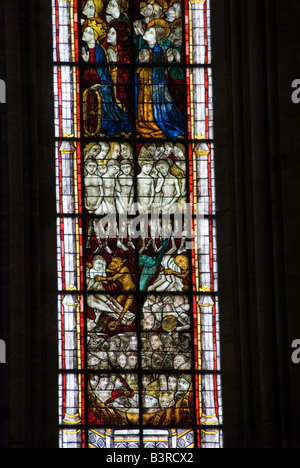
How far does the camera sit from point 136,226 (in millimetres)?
18328

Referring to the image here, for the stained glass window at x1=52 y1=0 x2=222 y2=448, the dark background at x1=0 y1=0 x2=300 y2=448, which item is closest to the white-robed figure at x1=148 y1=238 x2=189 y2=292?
the stained glass window at x1=52 y1=0 x2=222 y2=448

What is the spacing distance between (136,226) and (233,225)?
3.30 ft

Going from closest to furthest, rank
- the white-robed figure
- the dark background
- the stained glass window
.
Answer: the dark background
the stained glass window
the white-robed figure

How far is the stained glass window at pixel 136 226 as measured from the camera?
17.9 metres

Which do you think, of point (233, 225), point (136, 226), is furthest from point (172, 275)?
point (233, 225)

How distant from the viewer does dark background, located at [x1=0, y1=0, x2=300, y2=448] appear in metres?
17.3

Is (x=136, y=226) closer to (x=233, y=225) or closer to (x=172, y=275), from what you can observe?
(x=172, y=275)

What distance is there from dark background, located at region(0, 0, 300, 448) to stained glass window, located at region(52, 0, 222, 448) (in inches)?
11.1

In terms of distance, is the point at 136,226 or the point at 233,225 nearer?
the point at 233,225

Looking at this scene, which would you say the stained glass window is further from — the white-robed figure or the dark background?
the dark background

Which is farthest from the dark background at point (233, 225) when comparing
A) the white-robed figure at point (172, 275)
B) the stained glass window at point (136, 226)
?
the white-robed figure at point (172, 275)

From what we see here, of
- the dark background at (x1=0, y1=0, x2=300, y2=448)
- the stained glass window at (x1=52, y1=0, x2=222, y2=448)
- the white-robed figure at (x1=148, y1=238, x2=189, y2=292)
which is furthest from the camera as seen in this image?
the white-robed figure at (x1=148, y1=238, x2=189, y2=292)
